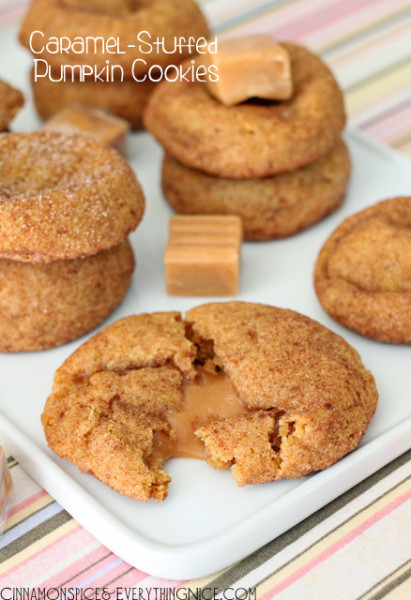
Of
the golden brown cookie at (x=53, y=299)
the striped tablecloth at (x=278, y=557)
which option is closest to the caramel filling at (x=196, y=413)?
the striped tablecloth at (x=278, y=557)

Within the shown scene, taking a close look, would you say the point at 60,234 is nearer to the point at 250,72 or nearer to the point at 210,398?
the point at 210,398

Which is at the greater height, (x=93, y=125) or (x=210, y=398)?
(x=93, y=125)

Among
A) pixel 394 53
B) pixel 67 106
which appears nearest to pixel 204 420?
pixel 67 106

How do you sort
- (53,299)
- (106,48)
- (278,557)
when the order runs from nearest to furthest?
1. (278,557)
2. (53,299)
3. (106,48)

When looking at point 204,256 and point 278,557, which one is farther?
point 204,256

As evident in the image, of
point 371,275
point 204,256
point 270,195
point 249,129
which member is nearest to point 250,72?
point 249,129

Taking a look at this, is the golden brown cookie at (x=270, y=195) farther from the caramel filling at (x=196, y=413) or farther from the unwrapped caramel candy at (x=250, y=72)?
the caramel filling at (x=196, y=413)

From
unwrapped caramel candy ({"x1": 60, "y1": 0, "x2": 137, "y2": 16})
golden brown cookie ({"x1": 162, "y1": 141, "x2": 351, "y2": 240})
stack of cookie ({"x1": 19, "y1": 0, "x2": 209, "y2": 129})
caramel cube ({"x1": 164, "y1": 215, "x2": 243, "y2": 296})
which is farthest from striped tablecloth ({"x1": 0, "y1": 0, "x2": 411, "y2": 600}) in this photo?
unwrapped caramel candy ({"x1": 60, "y1": 0, "x2": 137, "y2": 16})

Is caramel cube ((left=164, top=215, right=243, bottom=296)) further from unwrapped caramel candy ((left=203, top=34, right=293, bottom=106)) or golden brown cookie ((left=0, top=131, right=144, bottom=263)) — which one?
unwrapped caramel candy ((left=203, top=34, right=293, bottom=106))

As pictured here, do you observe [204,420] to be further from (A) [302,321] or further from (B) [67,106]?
(B) [67,106]
